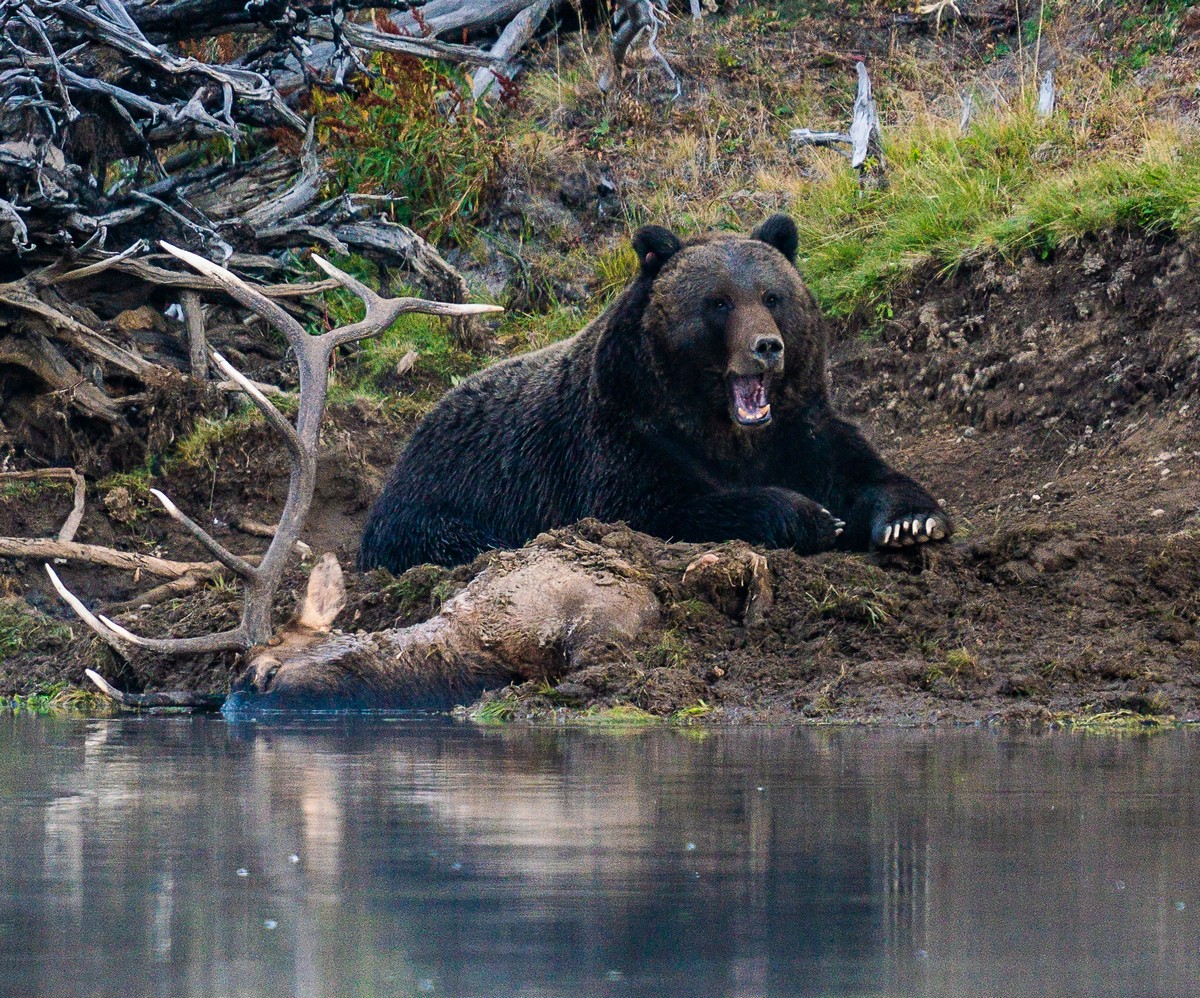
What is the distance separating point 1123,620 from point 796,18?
12938 mm

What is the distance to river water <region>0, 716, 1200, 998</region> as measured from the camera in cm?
345

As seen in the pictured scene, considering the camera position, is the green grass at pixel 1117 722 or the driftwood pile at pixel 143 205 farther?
the driftwood pile at pixel 143 205

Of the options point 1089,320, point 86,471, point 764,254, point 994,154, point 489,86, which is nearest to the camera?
point 764,254

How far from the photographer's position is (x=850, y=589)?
9.08 meters

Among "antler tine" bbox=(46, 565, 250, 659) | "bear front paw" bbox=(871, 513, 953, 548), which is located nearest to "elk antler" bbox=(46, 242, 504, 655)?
"antler tine" bbox=(46, 565, 250, 659)

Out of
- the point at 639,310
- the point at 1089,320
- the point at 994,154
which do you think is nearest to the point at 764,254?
the point at 639,310

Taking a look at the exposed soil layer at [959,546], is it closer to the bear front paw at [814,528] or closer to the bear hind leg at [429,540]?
the bear front paw at [814,528]

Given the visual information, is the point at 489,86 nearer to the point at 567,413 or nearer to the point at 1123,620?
the point at 567,413

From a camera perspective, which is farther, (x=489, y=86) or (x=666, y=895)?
(x=489, y=86)

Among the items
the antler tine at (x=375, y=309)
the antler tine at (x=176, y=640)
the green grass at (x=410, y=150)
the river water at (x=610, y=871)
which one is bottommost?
the river water at (x=610, y=871)

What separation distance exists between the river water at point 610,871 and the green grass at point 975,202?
275 inches

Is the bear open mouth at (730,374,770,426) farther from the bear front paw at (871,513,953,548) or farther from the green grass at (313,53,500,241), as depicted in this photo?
the green grass at (313,53,500,241)

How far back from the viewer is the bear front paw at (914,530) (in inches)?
380

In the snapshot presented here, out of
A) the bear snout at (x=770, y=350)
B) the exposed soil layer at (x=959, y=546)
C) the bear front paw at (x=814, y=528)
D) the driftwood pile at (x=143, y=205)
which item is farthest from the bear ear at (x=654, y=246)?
the driftwood pile at (x=143, y=205)
